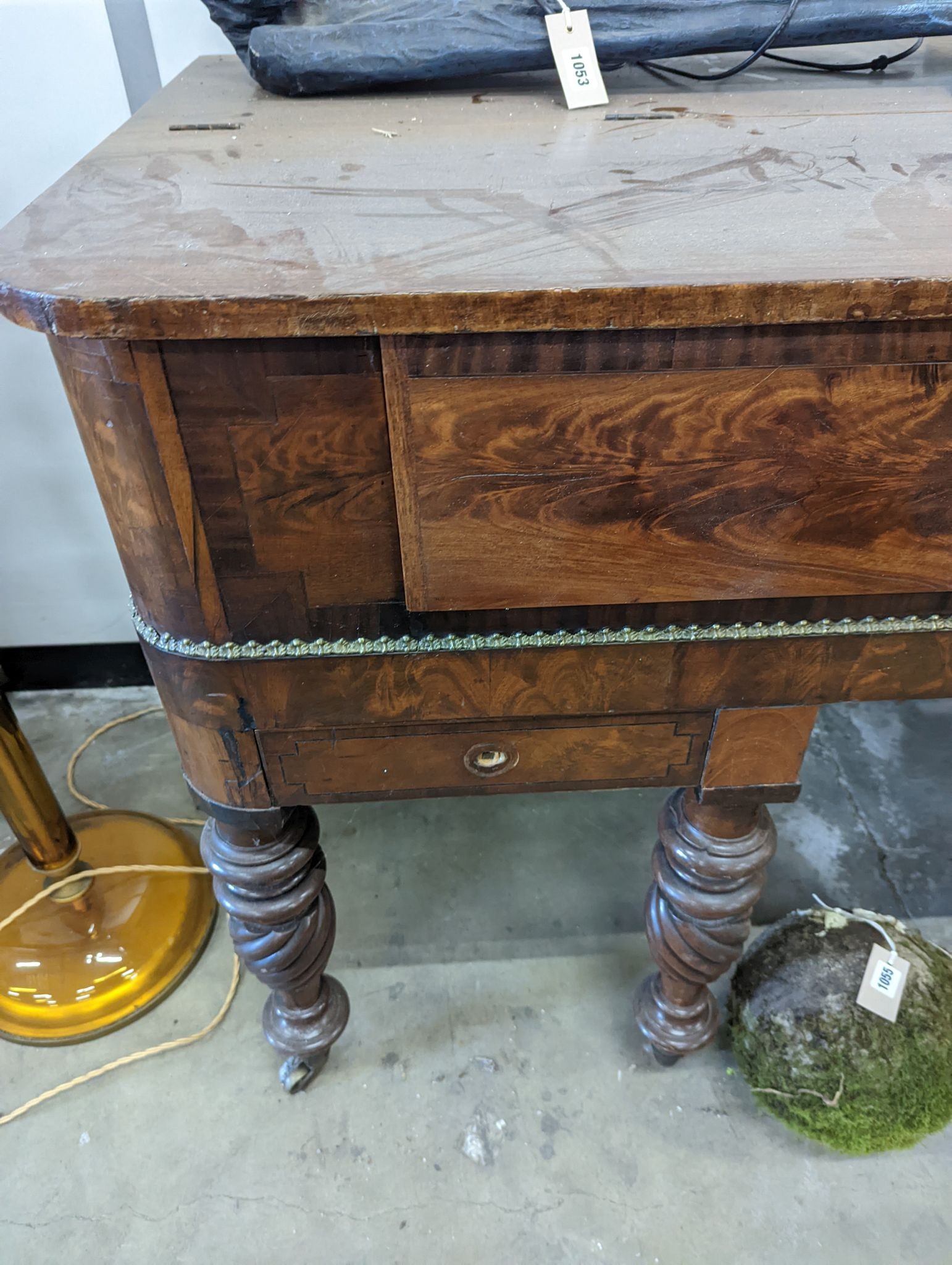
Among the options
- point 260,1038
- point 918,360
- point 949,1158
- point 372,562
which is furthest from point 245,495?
point 949,1158

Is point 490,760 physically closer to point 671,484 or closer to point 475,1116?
point 671,484

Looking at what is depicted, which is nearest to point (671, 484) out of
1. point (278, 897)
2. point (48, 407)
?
point (278, 897)

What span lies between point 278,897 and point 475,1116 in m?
0.43

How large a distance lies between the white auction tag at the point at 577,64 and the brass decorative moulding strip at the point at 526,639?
0.52 metres

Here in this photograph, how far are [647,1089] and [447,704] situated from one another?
66 cm

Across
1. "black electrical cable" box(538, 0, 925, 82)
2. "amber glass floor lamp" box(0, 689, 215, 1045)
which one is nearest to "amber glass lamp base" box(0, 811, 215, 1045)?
"amber glass floor lamp" box(0, 689, 215, 1045)

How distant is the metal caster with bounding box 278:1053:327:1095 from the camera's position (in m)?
1.00

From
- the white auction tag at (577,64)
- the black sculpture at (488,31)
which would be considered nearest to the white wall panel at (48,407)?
the black sculpture at (488,31)

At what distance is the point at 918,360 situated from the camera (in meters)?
0.50

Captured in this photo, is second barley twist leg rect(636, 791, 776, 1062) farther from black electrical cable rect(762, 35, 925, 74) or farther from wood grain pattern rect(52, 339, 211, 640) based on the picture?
black electrical cable rect(762, 35, 925, 74)

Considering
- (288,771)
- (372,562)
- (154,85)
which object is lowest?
(288,771)

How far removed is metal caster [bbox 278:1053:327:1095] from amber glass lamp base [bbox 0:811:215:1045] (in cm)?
22

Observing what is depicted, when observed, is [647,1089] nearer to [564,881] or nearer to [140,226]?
[564,881]

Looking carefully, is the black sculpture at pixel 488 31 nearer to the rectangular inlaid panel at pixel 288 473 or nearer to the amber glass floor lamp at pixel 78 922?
the rectangular inlaid panel at pixel 288 473
